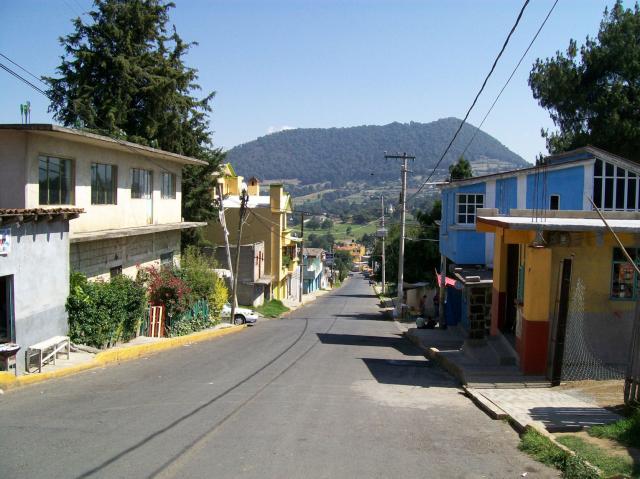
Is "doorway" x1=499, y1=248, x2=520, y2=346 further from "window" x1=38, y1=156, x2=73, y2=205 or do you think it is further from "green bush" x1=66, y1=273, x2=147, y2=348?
"window" x1=38, y1=156, x2=73, y2=205

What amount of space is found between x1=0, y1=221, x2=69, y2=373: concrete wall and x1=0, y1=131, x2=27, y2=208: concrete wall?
1731 mm

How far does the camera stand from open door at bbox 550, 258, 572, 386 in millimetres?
12750

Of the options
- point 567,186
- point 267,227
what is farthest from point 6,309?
point 267,227

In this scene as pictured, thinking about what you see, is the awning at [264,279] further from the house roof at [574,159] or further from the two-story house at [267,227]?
the house roof at [574,159]

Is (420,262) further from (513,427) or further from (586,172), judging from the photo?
(513,427)

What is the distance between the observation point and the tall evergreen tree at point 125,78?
3081 centimetres

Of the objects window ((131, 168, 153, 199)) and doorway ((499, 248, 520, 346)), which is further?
window ((131, 168, 153, 199))

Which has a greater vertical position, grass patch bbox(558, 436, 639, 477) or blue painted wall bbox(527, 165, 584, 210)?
blue painted wall bbox(527, 165, 584, 210)

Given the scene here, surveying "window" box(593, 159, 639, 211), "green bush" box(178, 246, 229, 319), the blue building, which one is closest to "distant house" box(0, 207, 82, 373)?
"green bush" box(178, 246, 229, 319)

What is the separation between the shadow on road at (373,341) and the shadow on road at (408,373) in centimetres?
282

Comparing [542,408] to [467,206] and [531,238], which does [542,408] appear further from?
[467,206]

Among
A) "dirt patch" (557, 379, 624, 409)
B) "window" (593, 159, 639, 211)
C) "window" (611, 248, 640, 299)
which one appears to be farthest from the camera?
"window" (593, 159, 639, 211)

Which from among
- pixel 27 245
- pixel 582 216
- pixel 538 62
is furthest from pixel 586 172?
pixel 27 245

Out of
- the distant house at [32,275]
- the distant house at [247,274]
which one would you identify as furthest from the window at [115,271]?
the distant house at [247,274]
